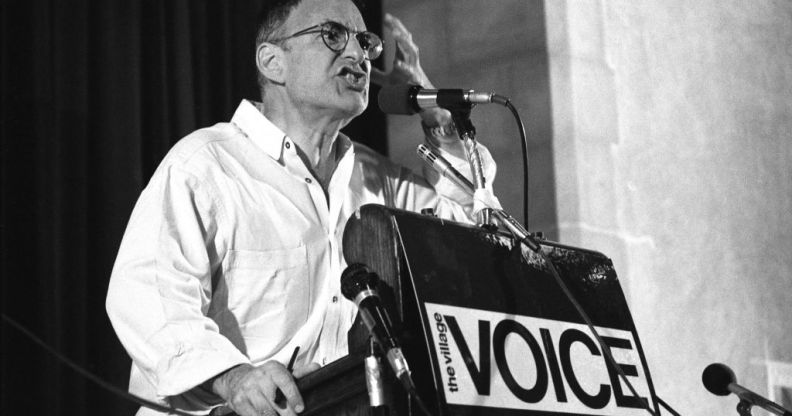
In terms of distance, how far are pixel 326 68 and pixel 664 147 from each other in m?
1.32

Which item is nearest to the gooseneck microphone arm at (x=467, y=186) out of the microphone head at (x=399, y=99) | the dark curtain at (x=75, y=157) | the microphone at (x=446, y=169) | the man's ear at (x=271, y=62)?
the microphone at (x=446, y=169)

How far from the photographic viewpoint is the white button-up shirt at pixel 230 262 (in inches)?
78.2

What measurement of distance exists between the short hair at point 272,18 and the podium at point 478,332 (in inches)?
41.1

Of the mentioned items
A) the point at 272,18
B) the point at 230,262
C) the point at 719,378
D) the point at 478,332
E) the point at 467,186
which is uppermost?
the point at 272,18

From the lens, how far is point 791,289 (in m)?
3.74

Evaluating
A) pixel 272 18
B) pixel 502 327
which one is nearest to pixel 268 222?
pixel 272 18

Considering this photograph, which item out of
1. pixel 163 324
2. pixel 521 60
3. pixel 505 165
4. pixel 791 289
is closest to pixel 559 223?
pixel 505 165

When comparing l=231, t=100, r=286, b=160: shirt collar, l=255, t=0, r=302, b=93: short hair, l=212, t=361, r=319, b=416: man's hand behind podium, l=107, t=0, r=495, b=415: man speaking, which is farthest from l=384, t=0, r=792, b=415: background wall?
l=212, t=361, r=319, b=416: man's hand behind podium

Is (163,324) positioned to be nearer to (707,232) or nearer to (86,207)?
(86,207)

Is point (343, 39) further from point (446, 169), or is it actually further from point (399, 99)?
point (446, 169)

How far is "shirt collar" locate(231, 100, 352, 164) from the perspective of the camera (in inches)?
98.0

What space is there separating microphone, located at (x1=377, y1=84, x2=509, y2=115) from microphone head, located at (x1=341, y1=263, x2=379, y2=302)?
61 cm

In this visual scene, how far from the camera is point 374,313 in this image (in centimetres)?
152

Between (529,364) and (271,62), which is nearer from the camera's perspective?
(529,364)
